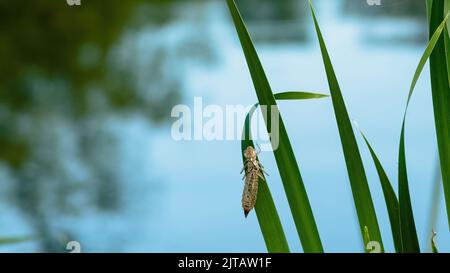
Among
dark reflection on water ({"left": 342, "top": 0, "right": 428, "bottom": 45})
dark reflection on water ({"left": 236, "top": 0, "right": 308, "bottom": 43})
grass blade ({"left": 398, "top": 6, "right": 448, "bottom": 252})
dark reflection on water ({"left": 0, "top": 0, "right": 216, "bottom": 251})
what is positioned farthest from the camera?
dark reflection on water ({"left": 236, "top": 0, "right": 308, "bottom": 43})

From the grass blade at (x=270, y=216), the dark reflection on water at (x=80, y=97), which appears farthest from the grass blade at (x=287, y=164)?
the dark reflection on water at (x=80, y=97)

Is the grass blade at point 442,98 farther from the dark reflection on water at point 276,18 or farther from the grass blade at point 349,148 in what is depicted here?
the dark reflection on water at point 276,18

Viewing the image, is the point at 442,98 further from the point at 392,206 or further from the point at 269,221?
the point at 269,221

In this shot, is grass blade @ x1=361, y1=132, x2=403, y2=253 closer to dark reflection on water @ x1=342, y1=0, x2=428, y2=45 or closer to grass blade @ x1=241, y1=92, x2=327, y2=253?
grass blade @ x1=241, y1=92, x2=327, y2=253

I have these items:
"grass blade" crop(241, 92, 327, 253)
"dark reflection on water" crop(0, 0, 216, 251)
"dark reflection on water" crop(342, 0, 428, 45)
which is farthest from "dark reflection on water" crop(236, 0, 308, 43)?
"grass blade" crop(241, 92, 327, 253)

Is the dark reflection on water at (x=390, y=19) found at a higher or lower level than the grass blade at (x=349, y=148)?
higher

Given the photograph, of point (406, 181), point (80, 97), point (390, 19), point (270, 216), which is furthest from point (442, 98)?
point (80, 97)
